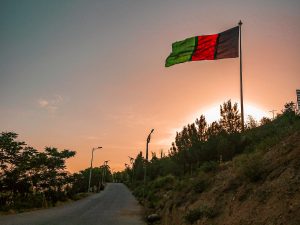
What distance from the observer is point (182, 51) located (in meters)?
22.7

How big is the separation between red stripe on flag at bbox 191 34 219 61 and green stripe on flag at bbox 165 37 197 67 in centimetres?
38

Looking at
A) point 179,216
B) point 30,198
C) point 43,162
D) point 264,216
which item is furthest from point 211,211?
point 43,162

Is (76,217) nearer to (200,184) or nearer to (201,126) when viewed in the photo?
(200,184)

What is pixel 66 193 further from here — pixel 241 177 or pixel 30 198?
pixel 241 177

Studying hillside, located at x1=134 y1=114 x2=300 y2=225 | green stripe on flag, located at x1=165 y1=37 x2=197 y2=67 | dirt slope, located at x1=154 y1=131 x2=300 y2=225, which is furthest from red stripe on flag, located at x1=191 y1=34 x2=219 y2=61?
dirt slope, located at x1=154 y1=131 x2=300 y2=225

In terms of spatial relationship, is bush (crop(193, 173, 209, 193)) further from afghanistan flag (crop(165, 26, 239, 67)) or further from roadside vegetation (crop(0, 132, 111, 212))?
roadside vegetation (crop(0, 132, 111, 212))

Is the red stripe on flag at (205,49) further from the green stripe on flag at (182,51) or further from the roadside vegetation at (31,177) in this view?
the roadside vegetation at (31,177)

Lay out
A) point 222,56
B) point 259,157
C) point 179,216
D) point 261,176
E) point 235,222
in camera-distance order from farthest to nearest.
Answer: point 222,56 < point 179,216 < point 259,157 < point 261,176 < point 235,222

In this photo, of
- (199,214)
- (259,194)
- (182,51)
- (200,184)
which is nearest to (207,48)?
(182,51)

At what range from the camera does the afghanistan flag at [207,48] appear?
72.5 ft

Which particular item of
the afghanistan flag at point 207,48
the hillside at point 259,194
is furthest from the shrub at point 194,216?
the afghanistan flag at point 207,48

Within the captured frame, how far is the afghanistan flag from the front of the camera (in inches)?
870

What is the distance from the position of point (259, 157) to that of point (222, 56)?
34.5 feet

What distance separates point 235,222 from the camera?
9.48m
